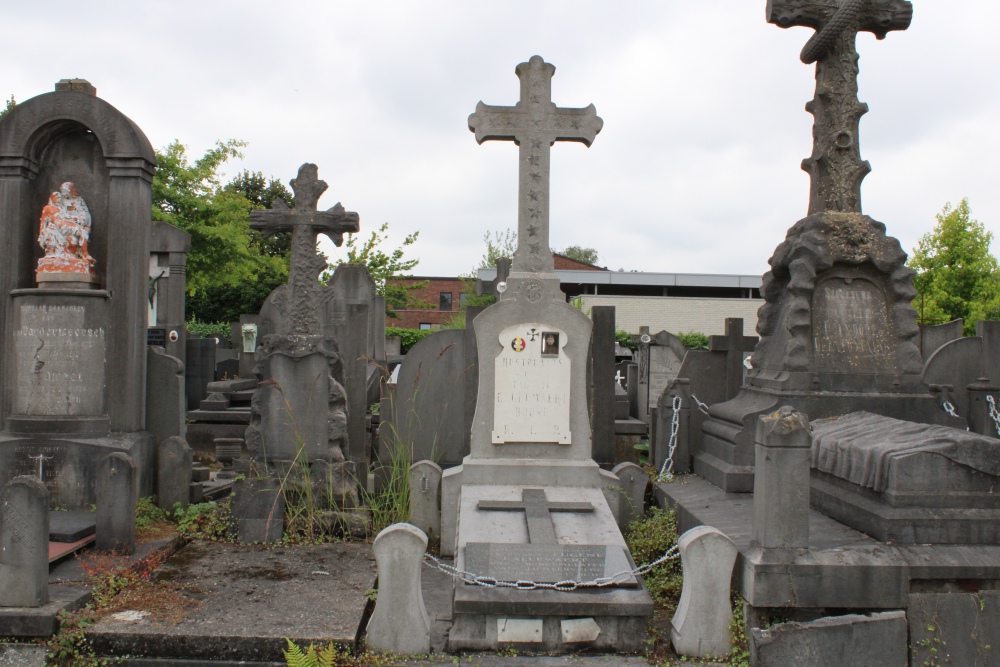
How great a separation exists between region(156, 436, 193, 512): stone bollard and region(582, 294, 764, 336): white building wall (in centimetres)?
2992

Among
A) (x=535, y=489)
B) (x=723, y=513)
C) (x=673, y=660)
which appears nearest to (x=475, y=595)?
(x=673, y=660)

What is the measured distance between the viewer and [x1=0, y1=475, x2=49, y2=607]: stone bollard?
4117mm

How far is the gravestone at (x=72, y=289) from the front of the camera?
6.46 meters

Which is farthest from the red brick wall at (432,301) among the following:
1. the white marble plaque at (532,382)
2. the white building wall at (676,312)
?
the white marble plaque at (532,382)

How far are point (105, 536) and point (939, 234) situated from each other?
2521cm

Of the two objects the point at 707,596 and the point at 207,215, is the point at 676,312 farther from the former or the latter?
the point at 707,596

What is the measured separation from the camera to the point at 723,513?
5406mm

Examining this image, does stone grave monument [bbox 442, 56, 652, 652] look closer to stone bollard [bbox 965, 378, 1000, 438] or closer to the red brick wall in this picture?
stone bollard [bbox 965, 378, 1000, 438]

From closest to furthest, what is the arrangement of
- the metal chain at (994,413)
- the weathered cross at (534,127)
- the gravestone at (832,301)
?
the gravestone at (832,301) → the weathered cross at (534,127) → the metal chain at (994,413)

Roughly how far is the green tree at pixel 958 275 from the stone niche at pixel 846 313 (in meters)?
18.2

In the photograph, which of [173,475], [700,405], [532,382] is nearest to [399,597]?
[532,382]

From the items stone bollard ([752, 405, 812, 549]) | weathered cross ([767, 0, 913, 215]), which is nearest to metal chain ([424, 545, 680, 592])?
stone bollard ([752, 405, 812, 549])

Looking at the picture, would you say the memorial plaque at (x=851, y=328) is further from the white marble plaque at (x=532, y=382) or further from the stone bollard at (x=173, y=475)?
the stone bollard at (x=173, y=475)

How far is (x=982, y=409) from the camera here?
7273mm
